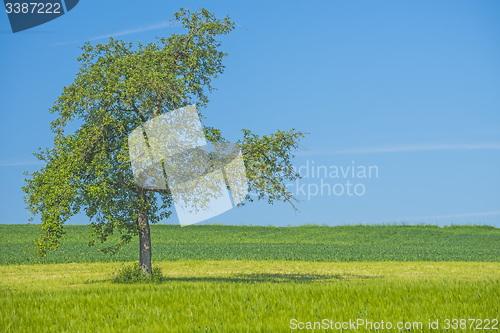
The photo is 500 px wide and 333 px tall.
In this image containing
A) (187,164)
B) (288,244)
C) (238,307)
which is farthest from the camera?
(288,244)

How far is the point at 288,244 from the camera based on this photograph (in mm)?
60438

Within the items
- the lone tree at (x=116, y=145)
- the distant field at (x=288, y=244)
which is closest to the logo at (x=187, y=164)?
the lone tree at (x=116, y=145)

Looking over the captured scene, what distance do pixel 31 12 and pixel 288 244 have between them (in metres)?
49.0

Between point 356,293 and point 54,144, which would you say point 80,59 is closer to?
point 54,144

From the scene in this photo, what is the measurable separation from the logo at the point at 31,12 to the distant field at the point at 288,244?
29697 mm

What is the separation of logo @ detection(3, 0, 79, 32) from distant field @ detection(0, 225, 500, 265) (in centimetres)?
2970

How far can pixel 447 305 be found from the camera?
13328mm

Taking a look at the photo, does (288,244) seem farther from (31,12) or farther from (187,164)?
(31,12)

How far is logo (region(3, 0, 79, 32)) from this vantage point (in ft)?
48.3

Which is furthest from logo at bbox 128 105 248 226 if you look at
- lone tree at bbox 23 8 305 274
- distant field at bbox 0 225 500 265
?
distant field at bbox 0 225 500 265

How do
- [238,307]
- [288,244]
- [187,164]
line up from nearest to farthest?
[238,307], [187,164], [288,244]

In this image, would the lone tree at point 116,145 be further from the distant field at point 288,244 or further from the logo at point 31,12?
the distant field at point 288,244

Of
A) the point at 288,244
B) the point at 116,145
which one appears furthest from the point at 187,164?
the point at 288,244

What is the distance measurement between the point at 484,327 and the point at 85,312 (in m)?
10.2
